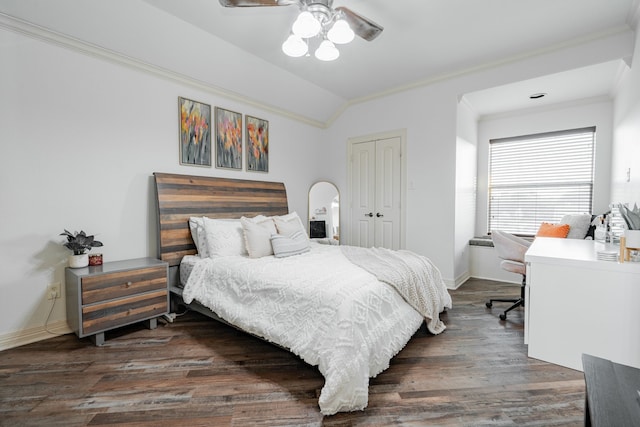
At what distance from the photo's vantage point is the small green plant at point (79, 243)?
8.02 feet

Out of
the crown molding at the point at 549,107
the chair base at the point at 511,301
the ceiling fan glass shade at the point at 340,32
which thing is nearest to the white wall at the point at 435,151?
the chair base at the point at 511,301

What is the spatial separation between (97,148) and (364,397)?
10.2 feet

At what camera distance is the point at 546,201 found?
422 cm

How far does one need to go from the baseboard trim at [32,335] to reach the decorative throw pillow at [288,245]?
6.50ft

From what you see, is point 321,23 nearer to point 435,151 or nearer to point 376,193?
point 435,151

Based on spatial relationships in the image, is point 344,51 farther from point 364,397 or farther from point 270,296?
point 364,397

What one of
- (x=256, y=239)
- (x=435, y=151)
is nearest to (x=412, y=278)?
(x=256, y=239)

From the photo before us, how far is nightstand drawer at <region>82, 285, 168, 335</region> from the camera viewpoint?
230cm

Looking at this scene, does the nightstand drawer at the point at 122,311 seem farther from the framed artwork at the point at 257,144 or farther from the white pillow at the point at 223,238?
the framed artwork at the point at 257,144

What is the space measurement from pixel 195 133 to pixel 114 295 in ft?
6.51

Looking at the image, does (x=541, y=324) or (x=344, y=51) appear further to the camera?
(x=344, y=51)

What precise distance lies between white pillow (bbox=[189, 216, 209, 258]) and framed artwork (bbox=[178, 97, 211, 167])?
74cm

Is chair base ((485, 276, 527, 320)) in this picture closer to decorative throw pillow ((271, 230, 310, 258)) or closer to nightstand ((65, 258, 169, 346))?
decorative throw pillow ((271, 230, 310, 258))

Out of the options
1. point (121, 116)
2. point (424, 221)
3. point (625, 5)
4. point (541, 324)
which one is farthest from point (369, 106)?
point (541, 324)
